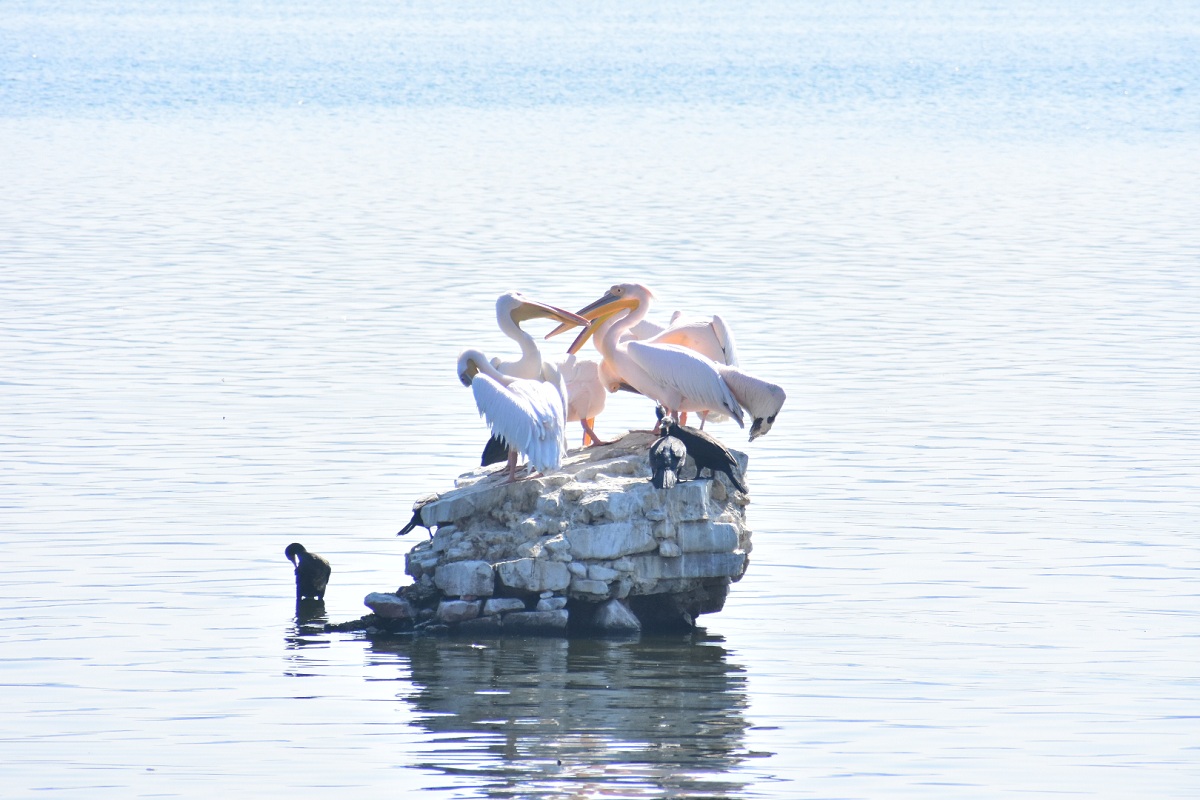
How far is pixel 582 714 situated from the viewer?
9.12 m

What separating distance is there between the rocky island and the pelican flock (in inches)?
9.3

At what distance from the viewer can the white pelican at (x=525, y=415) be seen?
10031 mm

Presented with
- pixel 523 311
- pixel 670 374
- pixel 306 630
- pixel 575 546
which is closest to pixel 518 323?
pixel 523 311

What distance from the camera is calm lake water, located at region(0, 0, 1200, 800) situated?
887 centimetres

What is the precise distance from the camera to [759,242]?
26.1 m

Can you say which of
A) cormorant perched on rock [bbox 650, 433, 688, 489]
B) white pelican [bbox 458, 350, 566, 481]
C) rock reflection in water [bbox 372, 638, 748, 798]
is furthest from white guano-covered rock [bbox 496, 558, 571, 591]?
cormorant perched on rock [bbox 650, 433, 688, 489]

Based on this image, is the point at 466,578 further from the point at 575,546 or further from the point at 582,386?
the point at 582,386

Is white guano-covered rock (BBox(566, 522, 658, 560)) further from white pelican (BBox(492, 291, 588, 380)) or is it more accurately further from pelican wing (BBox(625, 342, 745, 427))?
white pelican (BBox(492, 291, 588, 380))

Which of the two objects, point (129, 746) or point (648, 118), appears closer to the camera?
point (129, 746)

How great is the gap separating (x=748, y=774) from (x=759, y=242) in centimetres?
1806

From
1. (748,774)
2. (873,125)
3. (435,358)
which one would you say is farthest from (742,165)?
(748,774)

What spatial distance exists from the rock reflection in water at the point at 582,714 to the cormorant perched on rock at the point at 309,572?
80cm

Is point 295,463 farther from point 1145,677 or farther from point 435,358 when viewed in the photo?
point 1145,677

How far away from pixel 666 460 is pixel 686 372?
1015 mm
